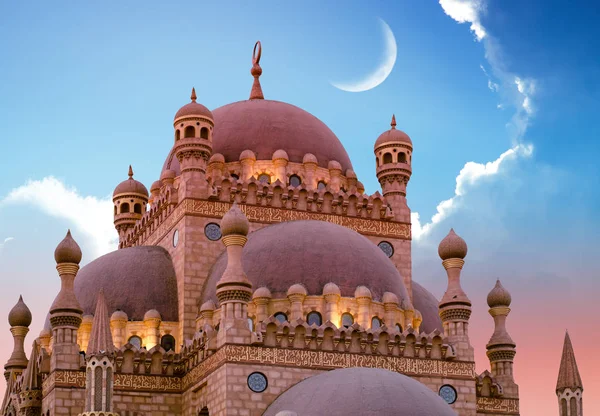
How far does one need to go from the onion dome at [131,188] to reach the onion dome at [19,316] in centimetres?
656

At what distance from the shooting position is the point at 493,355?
39500 millimetres

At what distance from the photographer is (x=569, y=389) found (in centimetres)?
3672

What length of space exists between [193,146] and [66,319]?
289 inches

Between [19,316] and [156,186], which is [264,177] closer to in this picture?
[156,186]

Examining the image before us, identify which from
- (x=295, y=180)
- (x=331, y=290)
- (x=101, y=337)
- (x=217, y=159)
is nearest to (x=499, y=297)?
(x=331, y=290)

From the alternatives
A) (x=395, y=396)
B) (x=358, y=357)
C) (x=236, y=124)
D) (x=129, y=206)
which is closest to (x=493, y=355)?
(x=358, y=357)

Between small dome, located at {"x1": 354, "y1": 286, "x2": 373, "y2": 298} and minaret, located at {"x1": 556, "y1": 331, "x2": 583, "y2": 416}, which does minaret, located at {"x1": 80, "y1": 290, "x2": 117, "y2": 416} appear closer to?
small dome, located at {"x1": 354, "y1": 286, "x2": 373, "y2": 298}

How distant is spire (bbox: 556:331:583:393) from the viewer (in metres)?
36.8

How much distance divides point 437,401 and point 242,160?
1293 cm

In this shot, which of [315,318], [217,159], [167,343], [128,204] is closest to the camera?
[315,318]

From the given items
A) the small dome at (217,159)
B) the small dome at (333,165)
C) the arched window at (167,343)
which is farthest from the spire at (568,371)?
the small dome at (217,159)

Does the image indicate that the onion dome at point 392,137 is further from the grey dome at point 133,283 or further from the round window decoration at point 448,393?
the round window decoration at point 448,393

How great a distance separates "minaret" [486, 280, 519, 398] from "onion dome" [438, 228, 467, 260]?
9.30 ft

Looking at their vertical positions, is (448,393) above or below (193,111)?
below
